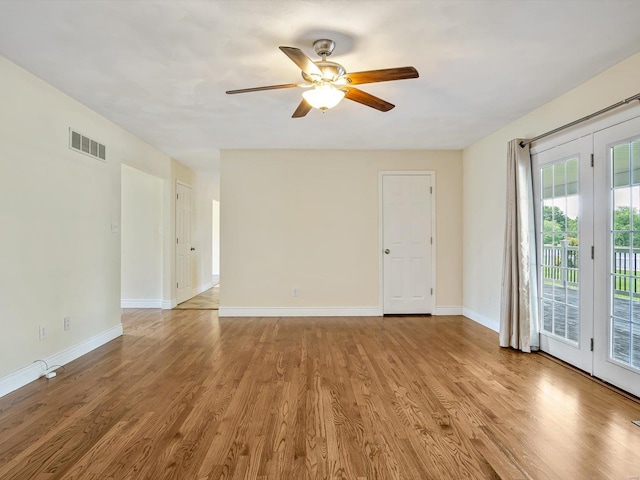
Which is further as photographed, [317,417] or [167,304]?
[167,304]

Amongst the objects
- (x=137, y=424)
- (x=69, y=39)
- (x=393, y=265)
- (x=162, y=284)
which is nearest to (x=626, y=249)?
(x=393, y=265)

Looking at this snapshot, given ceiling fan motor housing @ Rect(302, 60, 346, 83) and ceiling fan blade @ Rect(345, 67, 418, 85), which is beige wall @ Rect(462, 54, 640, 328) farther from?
ceiling fan motor housing @ Rect(302, 60, 346, 83)

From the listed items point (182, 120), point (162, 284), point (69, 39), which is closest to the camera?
point (69, 39)

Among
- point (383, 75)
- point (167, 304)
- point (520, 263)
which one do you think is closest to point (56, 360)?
point (167, 304)

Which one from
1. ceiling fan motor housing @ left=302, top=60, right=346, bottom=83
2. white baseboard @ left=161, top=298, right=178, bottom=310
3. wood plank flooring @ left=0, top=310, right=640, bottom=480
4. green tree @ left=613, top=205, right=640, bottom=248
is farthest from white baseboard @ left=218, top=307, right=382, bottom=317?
ceiling fan motor housing @ left=302, top=60, right=346, bottom=83

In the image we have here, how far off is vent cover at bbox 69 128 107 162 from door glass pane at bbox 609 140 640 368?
16.1ft

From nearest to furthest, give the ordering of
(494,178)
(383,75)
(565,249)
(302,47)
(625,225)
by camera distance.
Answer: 1. (383,75)
2. (302,47)
3. (625,225)
4. (565,249)
5. (494,178)

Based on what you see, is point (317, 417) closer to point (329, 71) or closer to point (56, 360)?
point (329, 71)

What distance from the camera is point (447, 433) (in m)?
2.22

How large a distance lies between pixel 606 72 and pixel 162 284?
21.0 ft

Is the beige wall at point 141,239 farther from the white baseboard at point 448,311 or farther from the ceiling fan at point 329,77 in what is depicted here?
the white baseboard at point 448,311

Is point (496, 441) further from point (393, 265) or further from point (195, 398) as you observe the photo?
point (393, 265)

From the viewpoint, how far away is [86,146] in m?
3.84

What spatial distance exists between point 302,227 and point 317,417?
11.5ft
